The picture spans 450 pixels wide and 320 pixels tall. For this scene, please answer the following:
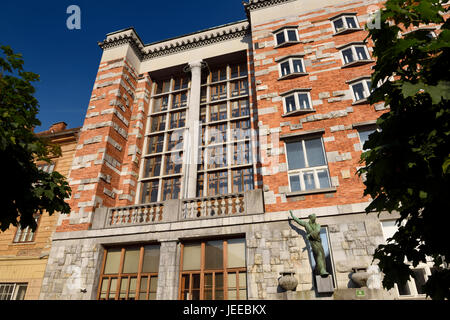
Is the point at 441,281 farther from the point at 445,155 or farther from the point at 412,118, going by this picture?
the point at 412,118

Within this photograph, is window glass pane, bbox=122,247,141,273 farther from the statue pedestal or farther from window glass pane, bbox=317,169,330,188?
window glass pane, bbox=317,169,330,188

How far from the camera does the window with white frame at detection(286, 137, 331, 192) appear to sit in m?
12.2

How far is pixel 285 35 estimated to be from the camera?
639 inches

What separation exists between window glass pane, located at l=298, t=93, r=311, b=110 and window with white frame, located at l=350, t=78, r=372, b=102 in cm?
219

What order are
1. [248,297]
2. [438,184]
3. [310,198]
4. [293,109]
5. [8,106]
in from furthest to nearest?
[293,109] < [310,198] < [248,297] < [8,106] < [438,184]

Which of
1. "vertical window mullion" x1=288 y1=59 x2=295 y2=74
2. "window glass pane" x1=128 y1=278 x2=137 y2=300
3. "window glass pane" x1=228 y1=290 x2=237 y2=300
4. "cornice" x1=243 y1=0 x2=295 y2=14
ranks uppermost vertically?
"cornice" x1=243 y1=0 x2=295 y2=14

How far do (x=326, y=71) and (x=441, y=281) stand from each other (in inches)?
495

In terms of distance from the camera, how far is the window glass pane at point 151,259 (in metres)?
12.5

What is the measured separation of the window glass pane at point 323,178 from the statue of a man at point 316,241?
1838 millimetres

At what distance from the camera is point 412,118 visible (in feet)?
13.0

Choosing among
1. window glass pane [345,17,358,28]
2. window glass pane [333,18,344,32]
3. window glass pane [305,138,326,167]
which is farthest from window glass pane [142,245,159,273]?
window glass pane [345,17,358,28]

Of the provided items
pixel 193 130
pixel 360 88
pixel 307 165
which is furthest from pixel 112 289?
pixel 360 88

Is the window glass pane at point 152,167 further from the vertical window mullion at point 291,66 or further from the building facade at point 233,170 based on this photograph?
the vertical window mullion at point 291,66
